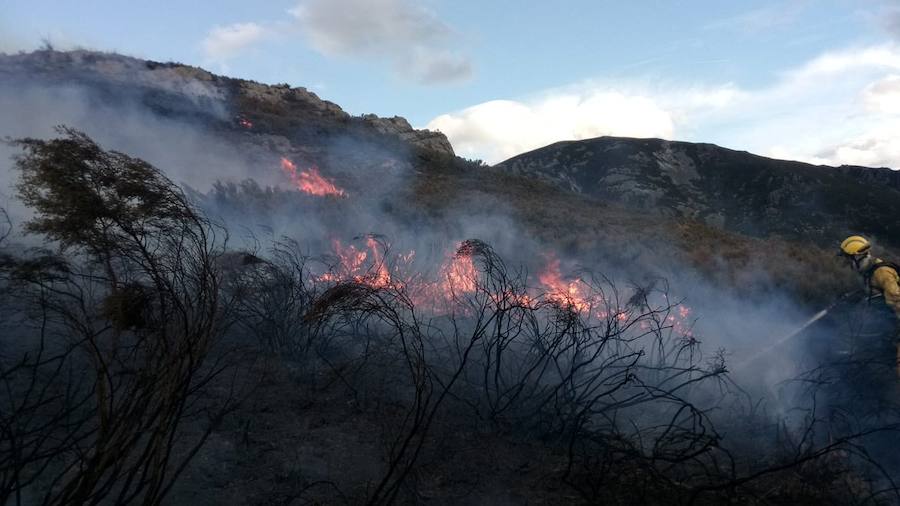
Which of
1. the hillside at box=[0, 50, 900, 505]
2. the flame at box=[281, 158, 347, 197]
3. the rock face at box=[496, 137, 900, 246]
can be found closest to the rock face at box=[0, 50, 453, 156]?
the hillside at box=[0, 50, 900, 505]

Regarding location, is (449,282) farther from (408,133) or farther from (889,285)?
(408,133)

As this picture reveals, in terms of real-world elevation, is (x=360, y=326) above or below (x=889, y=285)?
below

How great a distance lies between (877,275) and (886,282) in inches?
5.1

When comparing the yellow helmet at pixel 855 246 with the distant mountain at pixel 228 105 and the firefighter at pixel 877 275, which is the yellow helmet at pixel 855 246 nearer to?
the firefighter at pixel 877 275

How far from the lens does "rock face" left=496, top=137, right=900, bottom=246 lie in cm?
4162

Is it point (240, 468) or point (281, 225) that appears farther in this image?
point (281, 225)

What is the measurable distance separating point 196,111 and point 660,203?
34.1 m

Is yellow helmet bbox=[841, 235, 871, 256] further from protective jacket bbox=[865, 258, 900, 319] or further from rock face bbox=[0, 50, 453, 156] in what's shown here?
rock face bbox=[0, 50, 453, 156]

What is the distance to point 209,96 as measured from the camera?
24453 millimetres

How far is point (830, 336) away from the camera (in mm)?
7840

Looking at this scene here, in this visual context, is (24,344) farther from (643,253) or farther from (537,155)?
(537,155)

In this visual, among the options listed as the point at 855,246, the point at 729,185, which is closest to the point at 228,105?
the point at 855,246

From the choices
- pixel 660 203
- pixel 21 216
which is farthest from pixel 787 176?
pixel 21 216

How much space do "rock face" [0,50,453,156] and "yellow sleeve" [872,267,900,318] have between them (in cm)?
1933
